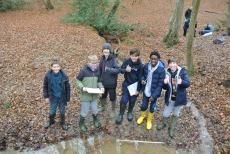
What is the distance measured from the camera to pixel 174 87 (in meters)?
7.08

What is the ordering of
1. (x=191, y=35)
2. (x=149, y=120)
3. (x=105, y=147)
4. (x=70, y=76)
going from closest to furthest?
(x=105, y=147) < (x=149, y=120) < (x=70, y=76) < (x=191, y=35)

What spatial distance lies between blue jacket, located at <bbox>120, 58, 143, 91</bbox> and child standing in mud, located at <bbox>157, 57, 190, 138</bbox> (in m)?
0.64

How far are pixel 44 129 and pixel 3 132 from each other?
3.20 ft

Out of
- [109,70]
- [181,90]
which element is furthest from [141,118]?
[109,70]

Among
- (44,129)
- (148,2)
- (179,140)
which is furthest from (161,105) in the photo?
(148,2)

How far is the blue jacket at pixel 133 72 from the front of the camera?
7225 mm

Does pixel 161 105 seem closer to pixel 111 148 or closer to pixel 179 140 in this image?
pixel 179 140

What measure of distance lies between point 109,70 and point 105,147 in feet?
5.88

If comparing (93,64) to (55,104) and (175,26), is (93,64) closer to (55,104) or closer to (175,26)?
(55,104)

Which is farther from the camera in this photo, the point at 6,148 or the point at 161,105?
the point at 161,105

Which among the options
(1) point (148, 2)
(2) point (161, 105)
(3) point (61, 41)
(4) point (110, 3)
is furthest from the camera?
(1) point (148, 2)

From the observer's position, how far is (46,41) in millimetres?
14117

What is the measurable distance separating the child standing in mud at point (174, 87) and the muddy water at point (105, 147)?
Answer: 56 centimetres

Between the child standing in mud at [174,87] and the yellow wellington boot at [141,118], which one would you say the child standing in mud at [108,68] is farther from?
the child standing in mud at [174,87]
